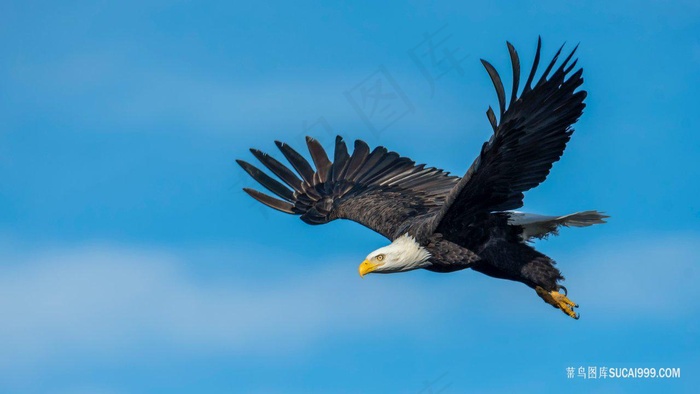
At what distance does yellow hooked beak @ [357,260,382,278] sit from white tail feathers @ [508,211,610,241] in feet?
5.43

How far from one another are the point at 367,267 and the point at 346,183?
3.09 meters

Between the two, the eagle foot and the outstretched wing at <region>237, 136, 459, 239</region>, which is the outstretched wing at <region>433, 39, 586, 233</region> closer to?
the eagle foot

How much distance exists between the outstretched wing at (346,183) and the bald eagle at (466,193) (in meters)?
0.01

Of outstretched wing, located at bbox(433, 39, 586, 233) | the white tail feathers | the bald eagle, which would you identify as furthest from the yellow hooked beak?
the white tail feathers

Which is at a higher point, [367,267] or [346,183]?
[346,183]

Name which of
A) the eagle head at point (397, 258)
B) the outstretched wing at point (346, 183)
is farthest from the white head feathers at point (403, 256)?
the outstretched wing at point (346, 183)

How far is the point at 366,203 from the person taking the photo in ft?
50.7

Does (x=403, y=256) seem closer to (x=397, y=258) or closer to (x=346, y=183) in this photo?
(x=397, y=258)

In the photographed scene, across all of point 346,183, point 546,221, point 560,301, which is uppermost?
point 346,183

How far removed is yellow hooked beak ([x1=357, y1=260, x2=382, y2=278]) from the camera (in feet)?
43.8

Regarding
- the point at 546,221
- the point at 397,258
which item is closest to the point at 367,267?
the point at 397,258

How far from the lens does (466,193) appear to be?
501 inches

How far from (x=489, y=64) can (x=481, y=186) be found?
186cm

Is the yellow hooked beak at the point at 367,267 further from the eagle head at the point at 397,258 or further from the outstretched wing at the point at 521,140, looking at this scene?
the outstretched wing at the point at 521,140
